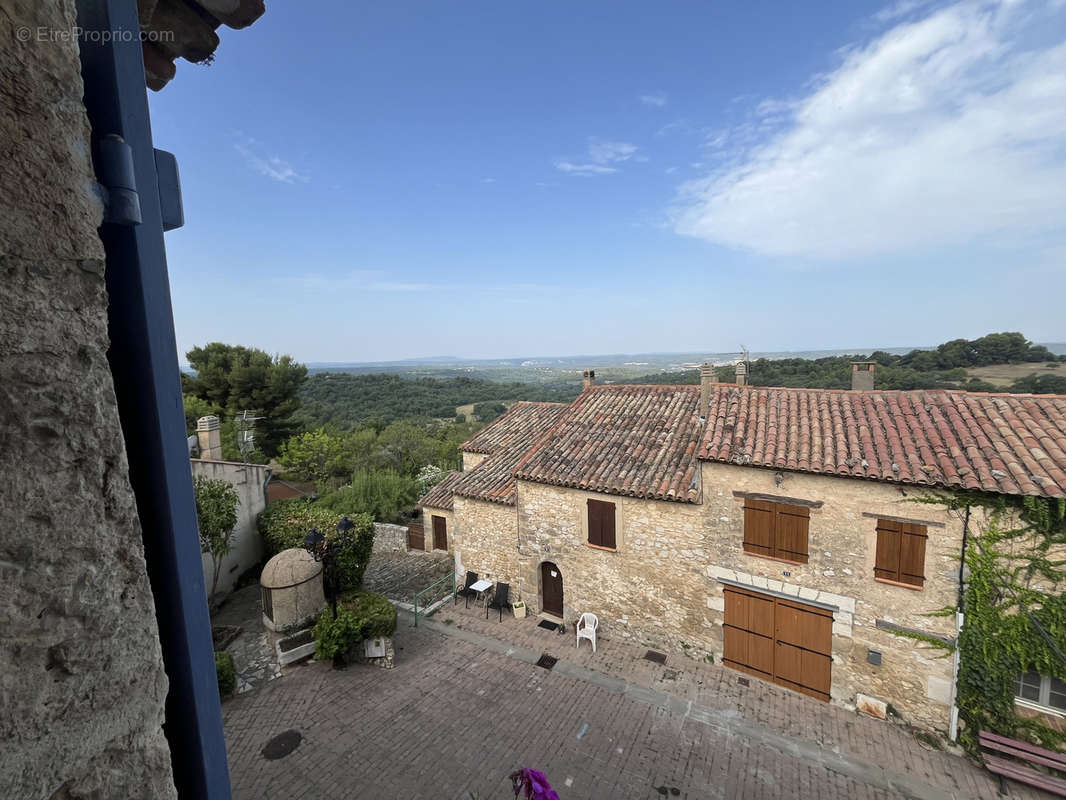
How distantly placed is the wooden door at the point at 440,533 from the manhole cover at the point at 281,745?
9.54m

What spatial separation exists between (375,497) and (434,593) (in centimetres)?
774

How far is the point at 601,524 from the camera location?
12047 millimetres

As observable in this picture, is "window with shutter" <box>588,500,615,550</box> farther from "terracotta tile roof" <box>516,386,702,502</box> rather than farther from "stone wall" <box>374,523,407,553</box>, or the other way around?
"stone wall" <box>374,523,407,553</box>

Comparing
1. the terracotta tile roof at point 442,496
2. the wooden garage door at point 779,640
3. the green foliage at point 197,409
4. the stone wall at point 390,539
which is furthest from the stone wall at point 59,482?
the green foliage at point 197,409

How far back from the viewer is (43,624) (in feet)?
3.69

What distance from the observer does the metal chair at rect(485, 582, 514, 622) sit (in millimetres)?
13789

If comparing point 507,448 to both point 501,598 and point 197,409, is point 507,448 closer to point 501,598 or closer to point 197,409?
point 501,598

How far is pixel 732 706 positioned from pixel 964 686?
4098 millimetres

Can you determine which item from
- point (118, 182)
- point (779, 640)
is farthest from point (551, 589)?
point (118, 182)

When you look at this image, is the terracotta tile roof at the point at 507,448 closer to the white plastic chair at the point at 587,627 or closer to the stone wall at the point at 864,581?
the white plastic chair at the point at 587,627

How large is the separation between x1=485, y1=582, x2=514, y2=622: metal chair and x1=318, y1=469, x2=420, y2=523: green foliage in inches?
326

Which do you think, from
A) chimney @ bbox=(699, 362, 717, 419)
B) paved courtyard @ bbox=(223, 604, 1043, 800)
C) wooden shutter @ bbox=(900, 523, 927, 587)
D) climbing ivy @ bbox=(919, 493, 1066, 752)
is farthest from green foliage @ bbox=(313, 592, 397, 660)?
climbing ivy @ bbox=(919, 493, 1066, 752)

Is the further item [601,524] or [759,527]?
[601,524]

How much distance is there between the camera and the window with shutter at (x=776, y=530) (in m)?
9.73
